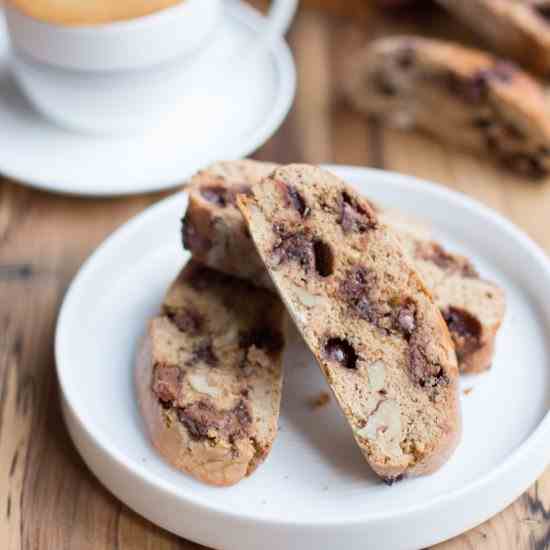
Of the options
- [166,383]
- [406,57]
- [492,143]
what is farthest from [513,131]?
[166,383]

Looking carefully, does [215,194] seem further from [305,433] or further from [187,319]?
[305,433]

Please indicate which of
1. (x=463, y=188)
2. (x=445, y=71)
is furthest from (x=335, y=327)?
(x=445, y=71)

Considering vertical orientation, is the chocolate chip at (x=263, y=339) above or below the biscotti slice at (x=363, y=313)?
A: below

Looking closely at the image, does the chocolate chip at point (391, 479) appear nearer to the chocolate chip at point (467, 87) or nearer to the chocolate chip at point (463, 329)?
the chocolate chip at point (463, 329)

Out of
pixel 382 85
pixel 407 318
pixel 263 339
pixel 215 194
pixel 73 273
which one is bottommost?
pixel 73 273

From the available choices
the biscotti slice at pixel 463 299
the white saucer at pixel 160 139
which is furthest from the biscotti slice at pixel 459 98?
the biscotti slice at pixel 463 299

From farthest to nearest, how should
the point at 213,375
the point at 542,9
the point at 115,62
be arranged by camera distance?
1. the point at 542,9
2. the point at 115,62
3. the point at 213,375
